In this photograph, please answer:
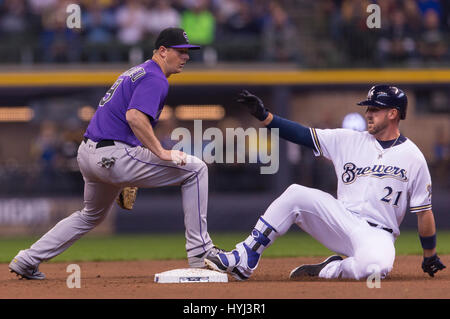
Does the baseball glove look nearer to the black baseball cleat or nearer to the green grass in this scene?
the black baseball cleat

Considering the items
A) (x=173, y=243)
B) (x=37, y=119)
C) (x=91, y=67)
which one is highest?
(x=91, y=67)

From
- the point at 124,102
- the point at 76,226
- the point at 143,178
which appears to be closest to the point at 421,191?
the point at 143,178

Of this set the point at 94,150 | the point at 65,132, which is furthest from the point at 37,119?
the point at 94,150

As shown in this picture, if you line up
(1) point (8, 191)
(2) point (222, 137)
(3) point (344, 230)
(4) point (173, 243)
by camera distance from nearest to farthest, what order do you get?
1. (3) point (344, 230)
2. (4) point (173, 243)
3. (1) point (8, 191)
4. (2) point (222, 137)

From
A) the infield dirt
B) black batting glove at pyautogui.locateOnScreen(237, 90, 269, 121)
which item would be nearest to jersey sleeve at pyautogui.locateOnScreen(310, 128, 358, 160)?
black batting glove at pyautogui.locateOnScreen(237, 90, 269, 121)

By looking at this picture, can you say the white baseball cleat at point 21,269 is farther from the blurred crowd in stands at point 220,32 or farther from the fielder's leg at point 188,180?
the blurred crowd in stands at point 220,32

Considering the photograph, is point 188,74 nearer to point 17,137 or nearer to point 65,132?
point 65,132
